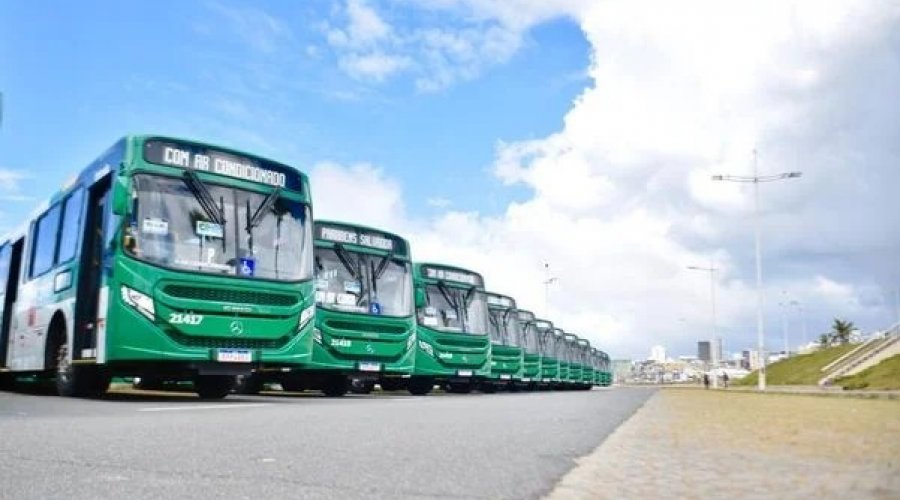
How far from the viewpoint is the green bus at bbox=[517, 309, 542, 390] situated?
97.8 feet

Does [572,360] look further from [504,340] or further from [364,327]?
[364,327]

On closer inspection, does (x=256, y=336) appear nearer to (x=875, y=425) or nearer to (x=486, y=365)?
(x=875, y=425)

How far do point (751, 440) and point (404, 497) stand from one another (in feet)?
11.6

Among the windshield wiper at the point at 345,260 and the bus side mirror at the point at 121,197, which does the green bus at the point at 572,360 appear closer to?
the windshield wiper at the point at 345,260

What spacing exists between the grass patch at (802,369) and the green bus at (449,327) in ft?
129

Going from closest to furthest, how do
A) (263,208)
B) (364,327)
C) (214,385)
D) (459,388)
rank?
(263,208) < (214,385) < (364,327) < (459,388)

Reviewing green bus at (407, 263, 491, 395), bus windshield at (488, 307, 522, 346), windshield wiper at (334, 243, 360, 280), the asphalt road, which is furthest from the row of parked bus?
bus windshield at (488, 307, 522, 346)

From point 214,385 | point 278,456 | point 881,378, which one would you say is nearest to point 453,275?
point 214,385

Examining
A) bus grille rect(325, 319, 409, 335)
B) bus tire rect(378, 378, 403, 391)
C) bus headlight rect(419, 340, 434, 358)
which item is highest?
bus grille rect(325, 319, 409, 335)

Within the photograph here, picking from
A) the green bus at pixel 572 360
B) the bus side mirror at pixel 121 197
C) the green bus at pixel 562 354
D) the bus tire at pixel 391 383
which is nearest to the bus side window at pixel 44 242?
the bus side mirror at pixel 121 197

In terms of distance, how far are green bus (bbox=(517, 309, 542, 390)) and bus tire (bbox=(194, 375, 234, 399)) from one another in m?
16.2

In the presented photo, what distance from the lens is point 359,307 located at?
16.8 meters

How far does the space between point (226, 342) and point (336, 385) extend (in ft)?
21.0

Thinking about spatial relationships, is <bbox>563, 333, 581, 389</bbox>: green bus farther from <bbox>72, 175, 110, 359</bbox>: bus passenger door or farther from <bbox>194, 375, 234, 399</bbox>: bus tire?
<bbox>72, 175, 110, 359</bbox>: bus passenger door
